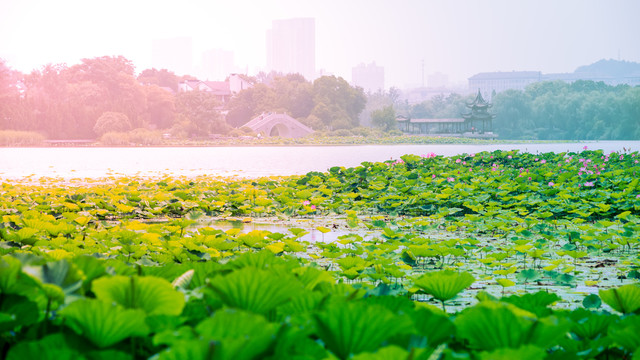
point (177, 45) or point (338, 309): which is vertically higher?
point (177, 45)

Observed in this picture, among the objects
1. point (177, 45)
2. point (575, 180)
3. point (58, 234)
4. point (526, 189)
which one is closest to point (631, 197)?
point (526, 189)

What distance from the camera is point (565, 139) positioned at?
39.6 metres

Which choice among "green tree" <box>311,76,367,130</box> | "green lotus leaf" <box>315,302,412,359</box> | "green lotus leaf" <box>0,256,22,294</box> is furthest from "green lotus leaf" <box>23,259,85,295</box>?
"green tree" <box>311,76,367,130</box>

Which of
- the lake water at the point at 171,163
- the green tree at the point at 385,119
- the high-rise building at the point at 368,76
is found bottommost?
the lake water at the point at 171,163

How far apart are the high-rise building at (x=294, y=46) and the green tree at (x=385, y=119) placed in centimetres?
6739

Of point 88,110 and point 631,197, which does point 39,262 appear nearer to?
point 631,197

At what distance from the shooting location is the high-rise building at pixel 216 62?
133 metres

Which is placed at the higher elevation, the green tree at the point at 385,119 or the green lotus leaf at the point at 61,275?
the green tree at the point at 385,119

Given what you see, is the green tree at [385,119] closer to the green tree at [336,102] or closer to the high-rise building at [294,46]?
the green tree at [336,102]

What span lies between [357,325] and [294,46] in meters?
110

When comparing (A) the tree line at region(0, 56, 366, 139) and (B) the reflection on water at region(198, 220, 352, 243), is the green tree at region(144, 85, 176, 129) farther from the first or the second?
(B) the reflection on water at region(198, 220, 352, 243)

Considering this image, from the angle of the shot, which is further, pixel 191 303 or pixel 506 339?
pixel 191 303

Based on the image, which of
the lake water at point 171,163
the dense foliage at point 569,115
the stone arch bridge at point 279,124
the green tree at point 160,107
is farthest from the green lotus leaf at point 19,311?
the dense foliage at point 569,115

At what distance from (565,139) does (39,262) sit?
42.3 metres
